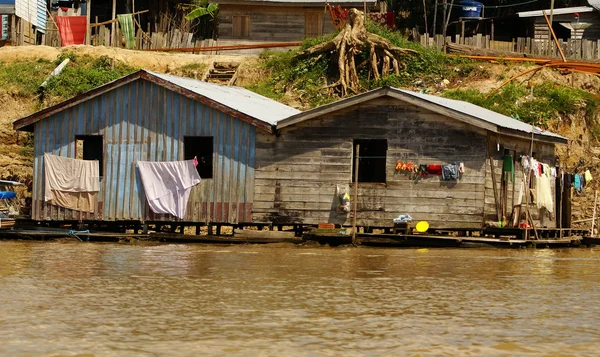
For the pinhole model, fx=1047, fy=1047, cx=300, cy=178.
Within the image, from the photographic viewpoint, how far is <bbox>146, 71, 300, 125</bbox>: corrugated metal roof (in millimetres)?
26266

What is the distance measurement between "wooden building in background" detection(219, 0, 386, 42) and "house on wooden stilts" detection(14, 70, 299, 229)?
696 inches

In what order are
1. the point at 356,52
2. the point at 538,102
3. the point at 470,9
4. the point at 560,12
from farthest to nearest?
the point at 470,9
the point at 560,12
the point at 356,52
the point at 538,102

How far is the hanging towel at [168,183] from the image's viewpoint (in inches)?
1033

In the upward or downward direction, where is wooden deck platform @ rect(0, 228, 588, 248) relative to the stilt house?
downward

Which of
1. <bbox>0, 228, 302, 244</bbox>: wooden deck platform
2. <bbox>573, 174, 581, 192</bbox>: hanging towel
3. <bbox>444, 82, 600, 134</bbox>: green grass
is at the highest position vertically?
<bbox>444, 82, 600, 134</bbox>: green grass

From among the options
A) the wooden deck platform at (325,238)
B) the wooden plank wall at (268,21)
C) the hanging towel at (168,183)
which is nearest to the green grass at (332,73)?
the wooden plank wall at (268,21)

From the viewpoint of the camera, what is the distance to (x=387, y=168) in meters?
25.3

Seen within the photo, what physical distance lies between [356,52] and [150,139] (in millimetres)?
13508

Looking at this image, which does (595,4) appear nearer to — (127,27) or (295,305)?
(127,27)

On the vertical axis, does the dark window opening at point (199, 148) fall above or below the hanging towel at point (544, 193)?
above

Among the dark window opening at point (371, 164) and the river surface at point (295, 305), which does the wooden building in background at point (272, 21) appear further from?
the river surface at point (295, 305)

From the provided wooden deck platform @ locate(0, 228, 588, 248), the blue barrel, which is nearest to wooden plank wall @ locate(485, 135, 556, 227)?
wooden deck platform @ locate(0, 228, 588, 248)

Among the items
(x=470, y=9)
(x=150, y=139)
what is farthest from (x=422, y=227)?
(x=470, y=9)

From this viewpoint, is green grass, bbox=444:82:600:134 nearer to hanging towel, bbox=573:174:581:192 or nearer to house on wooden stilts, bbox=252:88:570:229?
hanging towel, bbox=573:174:581:192
